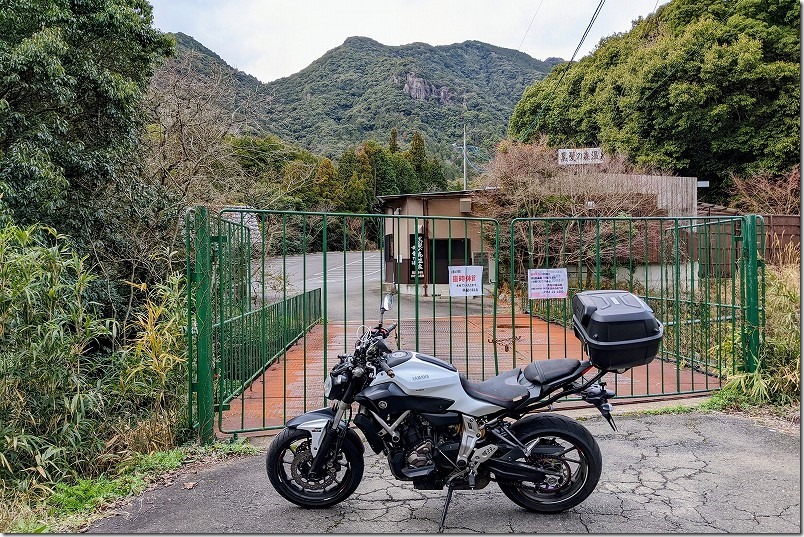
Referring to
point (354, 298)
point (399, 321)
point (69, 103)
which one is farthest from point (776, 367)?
point (354, 298)

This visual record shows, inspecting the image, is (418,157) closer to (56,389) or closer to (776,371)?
(776,371)

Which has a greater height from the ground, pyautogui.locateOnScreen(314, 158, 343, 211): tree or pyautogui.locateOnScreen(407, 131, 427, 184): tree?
pyautogui.locateOnScreen(407, 131, 427, 184): tree

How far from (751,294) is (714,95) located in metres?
17.7

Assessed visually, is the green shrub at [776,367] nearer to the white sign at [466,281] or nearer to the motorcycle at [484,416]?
the white sign at [466,281]

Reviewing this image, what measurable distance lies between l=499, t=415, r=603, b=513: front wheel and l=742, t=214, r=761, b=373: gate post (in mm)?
3013

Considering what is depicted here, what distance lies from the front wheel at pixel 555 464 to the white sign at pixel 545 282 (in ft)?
6.53

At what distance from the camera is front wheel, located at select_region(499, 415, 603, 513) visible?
3070 millimetres

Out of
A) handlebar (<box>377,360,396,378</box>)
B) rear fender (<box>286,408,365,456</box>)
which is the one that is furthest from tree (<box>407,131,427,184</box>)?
handlebar (<box>377,360,396,378</box>)

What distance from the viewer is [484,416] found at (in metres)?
3.04

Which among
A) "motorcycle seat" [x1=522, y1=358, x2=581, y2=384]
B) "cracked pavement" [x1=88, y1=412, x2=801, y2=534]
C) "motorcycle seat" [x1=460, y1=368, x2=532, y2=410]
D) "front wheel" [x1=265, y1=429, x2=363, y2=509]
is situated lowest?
"cracked pavement" [x1=88, y1=412, x2=801, y2=534]

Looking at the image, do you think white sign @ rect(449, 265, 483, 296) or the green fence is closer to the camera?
white sign @ rect(449, 265, 483, 296)

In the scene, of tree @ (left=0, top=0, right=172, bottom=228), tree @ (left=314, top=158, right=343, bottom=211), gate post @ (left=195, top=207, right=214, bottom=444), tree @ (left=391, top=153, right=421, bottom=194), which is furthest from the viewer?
tree @ (left=391, top=153, right=421, bottom=194)

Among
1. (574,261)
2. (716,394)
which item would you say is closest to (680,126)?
(574,261)

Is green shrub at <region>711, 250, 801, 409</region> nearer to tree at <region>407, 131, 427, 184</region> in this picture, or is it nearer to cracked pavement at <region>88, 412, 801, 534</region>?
cracked pavement at <region>88, 412, 801, 534</region>
